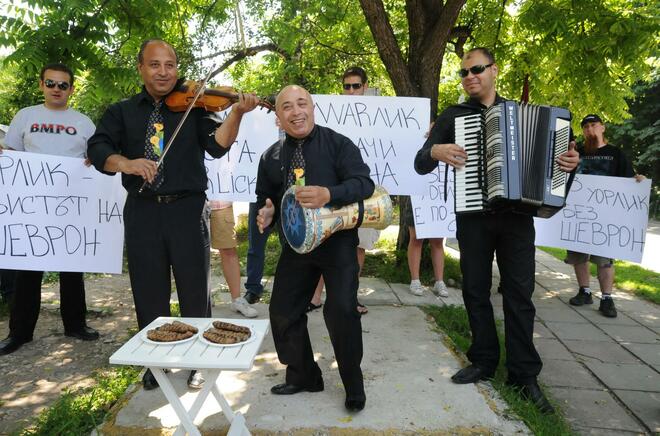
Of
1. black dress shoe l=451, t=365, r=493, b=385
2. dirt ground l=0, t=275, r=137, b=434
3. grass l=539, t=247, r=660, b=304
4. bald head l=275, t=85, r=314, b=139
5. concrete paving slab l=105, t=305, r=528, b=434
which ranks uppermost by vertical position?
bald head l=275, t=85, r=314, b=139

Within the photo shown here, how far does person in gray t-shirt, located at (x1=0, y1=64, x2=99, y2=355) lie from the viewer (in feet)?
12.8

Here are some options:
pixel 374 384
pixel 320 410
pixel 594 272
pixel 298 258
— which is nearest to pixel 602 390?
pixel 374 384

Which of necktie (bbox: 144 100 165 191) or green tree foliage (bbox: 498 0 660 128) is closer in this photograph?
necktie (bbox: 144 100 165 191)

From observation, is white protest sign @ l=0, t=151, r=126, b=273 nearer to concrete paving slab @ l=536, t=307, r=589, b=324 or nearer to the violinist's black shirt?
the violinist's black shirt

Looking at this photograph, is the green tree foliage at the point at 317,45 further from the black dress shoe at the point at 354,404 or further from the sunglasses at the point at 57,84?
the black dress shoe at the point at 354,404

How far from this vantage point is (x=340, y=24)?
29.6ft

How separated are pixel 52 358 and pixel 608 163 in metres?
5.64

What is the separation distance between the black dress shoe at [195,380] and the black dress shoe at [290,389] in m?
0.48

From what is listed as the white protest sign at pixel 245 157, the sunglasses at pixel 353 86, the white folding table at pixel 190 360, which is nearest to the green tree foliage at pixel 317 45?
the sunglasses at pixel 353 86

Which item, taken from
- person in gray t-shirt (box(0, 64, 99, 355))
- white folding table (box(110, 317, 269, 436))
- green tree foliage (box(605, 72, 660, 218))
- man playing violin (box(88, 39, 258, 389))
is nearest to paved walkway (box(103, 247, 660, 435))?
white folding table (box(110, 317, 269, 436))

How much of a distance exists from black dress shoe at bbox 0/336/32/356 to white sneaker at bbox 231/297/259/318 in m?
1.80

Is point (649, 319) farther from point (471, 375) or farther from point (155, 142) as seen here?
point (155, 142)

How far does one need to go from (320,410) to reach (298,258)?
909mm

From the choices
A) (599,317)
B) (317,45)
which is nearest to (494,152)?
(599,317)
